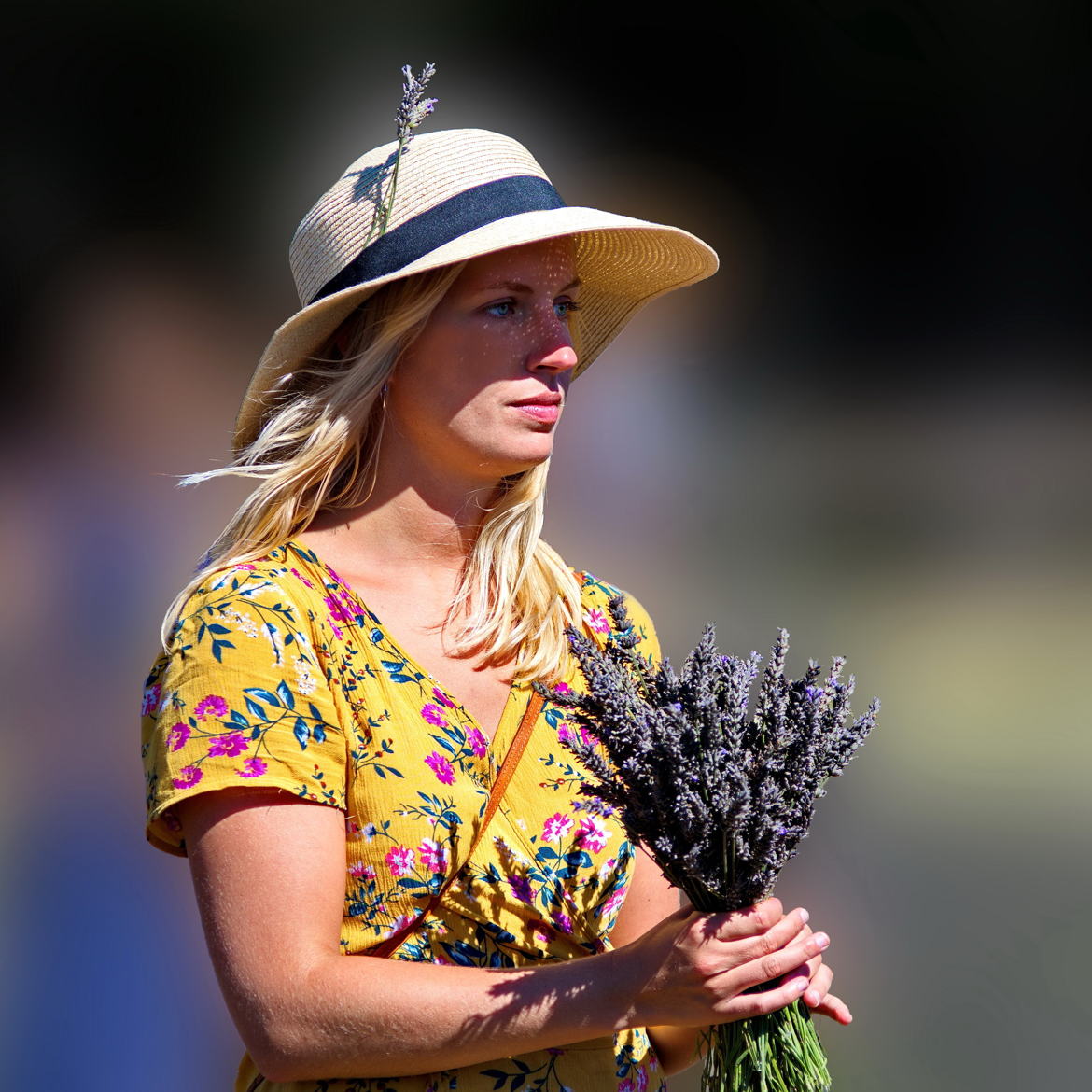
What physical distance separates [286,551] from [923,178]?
89.1 inches

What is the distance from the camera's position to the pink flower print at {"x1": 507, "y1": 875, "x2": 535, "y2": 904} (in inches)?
61.6

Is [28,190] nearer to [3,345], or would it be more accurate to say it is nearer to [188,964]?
[3,345]

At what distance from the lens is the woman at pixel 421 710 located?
1.37 meters

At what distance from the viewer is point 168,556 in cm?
314

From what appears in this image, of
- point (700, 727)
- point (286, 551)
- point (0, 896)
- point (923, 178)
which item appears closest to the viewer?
point (700, 727)

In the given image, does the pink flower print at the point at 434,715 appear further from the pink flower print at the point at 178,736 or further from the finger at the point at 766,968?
the finger at the point at 766,968

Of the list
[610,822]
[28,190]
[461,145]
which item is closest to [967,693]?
[610,822]

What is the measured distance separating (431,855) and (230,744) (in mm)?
281

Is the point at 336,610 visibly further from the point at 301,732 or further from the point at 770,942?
the point at 770,942

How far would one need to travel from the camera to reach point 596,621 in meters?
1.95

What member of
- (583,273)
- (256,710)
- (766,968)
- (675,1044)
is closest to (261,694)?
(256,710)

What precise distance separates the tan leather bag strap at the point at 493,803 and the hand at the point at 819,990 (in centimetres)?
41

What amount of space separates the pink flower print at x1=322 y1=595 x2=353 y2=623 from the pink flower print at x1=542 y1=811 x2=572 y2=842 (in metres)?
0.37

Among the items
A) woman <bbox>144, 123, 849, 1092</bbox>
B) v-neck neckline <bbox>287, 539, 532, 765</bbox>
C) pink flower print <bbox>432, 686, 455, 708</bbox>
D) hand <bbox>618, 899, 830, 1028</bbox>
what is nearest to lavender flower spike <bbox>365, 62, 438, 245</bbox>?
woman <bbox>144, 123, 849, 1092</bbox>
